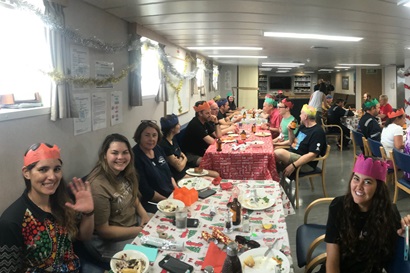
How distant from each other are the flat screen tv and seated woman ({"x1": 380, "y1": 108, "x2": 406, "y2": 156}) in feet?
49.1

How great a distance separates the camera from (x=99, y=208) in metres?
1.97

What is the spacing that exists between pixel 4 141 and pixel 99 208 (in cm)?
69

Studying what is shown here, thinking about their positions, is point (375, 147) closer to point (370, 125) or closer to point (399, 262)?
point (370, 125)

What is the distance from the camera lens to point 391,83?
39.9 ft

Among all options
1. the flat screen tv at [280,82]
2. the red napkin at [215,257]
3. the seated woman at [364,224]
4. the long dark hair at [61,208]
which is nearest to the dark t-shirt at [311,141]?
the seated woman at [364,224]

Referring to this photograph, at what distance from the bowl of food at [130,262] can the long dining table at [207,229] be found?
6cm

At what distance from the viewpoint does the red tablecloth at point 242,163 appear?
3723mm

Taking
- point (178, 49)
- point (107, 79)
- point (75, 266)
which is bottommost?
point (75, 266)

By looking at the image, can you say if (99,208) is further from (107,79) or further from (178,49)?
(178,49)

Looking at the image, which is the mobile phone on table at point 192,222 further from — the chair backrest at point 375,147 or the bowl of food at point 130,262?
the chair backrest at point 375,147

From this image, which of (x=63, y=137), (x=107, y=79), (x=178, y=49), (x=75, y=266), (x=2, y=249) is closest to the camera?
(x=2, y=249)

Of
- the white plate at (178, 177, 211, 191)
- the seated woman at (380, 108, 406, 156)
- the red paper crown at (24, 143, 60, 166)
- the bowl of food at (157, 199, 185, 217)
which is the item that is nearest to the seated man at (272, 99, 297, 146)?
the seated woman at (380, 108, 406, 156)

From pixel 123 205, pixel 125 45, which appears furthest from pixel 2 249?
pixel 125 45

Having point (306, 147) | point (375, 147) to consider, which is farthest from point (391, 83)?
point (306, 147)
